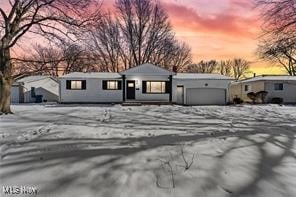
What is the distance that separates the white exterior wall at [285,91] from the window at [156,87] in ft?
47.0

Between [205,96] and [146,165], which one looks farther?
[205,96]

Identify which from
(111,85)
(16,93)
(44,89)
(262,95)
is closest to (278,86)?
(262,95)

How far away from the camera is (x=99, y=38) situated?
56375 millimetres

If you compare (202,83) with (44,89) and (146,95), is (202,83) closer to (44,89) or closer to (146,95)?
(146,95)

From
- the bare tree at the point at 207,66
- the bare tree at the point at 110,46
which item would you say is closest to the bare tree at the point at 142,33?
the bare tree at the point at 110,46

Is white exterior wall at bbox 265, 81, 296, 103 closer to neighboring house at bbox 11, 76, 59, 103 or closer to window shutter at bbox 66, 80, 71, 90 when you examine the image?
window shutter at bbox 66, 80, 71, 90

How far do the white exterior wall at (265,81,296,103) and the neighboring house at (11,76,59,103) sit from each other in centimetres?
2938

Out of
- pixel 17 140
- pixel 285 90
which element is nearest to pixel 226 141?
pixel 17 140

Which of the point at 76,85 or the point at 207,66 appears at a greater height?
the point at 207,66

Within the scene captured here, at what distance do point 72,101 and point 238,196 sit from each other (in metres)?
33.6

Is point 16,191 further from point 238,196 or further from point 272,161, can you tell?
point 272,161

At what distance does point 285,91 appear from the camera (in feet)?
145

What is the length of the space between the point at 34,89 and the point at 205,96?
80.9ft

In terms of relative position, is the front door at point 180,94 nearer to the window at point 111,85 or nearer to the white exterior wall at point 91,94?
the white exterior wall at point 91,94
